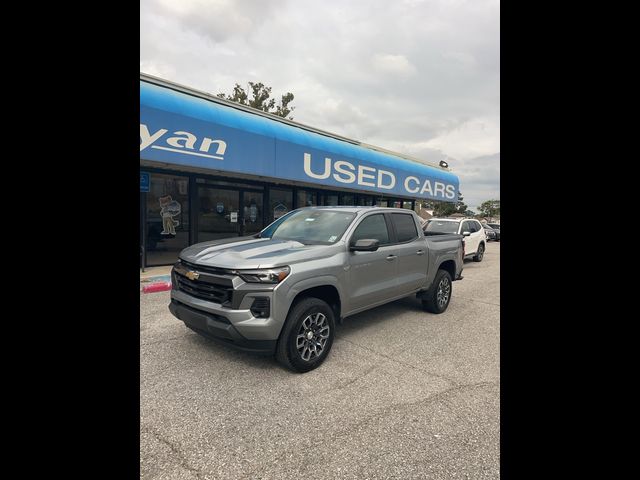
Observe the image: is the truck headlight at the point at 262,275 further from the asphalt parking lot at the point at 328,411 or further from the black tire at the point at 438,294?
the black tire at the point at 438,294

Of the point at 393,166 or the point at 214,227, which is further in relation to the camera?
the point at 393,166

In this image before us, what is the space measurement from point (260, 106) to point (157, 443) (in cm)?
2889

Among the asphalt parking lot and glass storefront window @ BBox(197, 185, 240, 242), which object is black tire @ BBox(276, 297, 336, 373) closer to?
the asphalt parking lot

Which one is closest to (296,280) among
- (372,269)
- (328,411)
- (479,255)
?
(328,411)

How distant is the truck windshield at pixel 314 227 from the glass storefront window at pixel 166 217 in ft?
21.8

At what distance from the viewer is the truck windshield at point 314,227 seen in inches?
168

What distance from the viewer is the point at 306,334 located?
11.7 ft

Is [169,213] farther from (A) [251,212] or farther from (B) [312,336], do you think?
(B) [312,336]

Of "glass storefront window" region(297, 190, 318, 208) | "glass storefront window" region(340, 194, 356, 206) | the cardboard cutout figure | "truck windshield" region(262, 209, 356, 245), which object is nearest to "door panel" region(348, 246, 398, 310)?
"truck windshield" region(262, 209, 356, 245)

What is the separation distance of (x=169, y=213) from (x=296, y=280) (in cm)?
862
